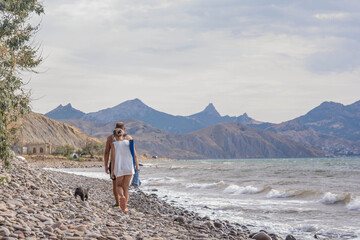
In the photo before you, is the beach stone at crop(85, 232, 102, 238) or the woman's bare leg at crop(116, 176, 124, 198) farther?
the woman's bare leg at crop(116, 176, 124, 198)

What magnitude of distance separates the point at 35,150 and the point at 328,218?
4113 inches

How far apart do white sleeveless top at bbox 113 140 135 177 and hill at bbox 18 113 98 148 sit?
131220 mm

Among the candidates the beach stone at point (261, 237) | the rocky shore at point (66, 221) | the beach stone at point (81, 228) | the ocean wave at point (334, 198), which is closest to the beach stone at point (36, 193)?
the rocky shore at point (66, 221)

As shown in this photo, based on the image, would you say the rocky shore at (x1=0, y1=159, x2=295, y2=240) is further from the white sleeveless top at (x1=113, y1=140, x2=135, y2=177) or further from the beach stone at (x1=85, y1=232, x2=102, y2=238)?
the white sleeveless top at (x1=113, y1=140, x2=135, y2=177)

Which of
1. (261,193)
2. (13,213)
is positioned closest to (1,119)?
(13,213)

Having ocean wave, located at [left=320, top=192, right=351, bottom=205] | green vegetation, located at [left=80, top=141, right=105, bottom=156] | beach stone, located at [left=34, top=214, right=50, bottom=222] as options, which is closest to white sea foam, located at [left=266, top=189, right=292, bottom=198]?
ocean wave, located at [left=320, top=192, right=351, bottom=205]

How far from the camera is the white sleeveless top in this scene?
32.8ft

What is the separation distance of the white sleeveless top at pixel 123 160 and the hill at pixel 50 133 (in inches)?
5166

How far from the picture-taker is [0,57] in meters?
8.91

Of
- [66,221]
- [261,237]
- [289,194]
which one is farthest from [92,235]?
[289,194]

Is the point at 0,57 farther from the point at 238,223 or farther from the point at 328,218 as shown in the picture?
the point at 328,218

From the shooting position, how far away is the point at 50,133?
14738 centimetres

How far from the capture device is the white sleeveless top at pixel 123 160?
10008mm

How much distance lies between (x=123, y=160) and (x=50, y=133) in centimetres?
14610
